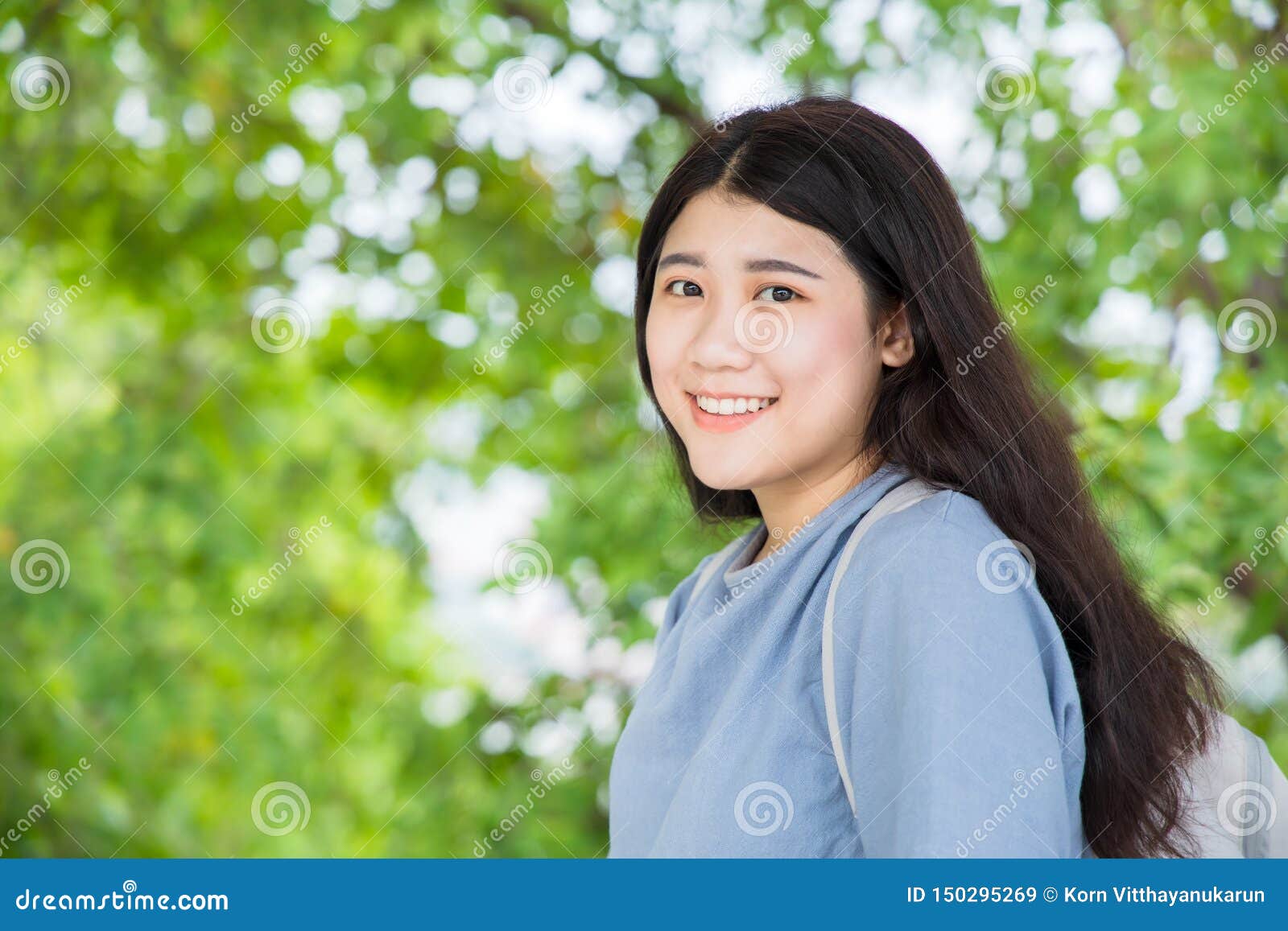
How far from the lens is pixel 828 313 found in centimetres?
110

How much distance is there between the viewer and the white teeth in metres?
1.14

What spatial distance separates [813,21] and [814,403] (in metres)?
1.38

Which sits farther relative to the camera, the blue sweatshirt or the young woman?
the young woman

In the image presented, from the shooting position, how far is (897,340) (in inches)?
45.4

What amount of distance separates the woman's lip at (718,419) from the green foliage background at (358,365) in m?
1.05

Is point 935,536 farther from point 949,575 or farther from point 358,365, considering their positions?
point 358,365

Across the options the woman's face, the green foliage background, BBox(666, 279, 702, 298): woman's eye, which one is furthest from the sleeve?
the green foliage background

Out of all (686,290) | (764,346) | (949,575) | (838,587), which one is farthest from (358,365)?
(949,575)

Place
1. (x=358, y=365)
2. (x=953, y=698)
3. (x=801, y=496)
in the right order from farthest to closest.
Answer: (x=358, y=365), (x=801, y=496), (x=953, y=698)

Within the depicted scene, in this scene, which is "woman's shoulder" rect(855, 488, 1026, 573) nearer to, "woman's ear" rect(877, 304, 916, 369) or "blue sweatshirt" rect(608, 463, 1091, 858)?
"blue sweatshirt" rect(608, 463, 1091, 858)

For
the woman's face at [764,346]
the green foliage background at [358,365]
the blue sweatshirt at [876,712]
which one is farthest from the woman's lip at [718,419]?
the green foliage background at [358,365]

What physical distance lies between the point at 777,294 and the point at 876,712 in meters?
0.40

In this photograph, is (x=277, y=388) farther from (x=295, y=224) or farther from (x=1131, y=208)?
(x=1131, y=208)
